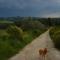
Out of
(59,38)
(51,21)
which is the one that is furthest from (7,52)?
(51,21)

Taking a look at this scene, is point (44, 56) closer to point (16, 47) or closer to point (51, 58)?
point (51, 58)

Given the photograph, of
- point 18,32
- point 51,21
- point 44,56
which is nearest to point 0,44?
point 44,56

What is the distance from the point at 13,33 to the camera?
83.8 feet

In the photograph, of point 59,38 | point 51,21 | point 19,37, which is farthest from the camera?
point 51,21

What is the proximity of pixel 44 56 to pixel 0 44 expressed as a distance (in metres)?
4.85

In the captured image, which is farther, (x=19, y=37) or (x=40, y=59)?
(x=19, y=37)

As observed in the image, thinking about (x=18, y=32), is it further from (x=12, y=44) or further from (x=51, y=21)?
(x=51, y=21)

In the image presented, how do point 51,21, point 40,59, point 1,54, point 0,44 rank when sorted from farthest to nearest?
point 51,21
point 0,44
point 1,54
point 40,59

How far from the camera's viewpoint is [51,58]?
15.4 metres

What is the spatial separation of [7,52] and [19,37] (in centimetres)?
759

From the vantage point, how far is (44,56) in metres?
15.9

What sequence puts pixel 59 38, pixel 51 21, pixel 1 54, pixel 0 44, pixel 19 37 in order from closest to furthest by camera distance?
1. pixel 1 54
2. pixel 0 44
3. pixel 59 38
4. pixel 19 37
5. pixel 51 21

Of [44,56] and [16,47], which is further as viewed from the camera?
[16,47]

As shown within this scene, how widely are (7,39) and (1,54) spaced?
5.57 metres
